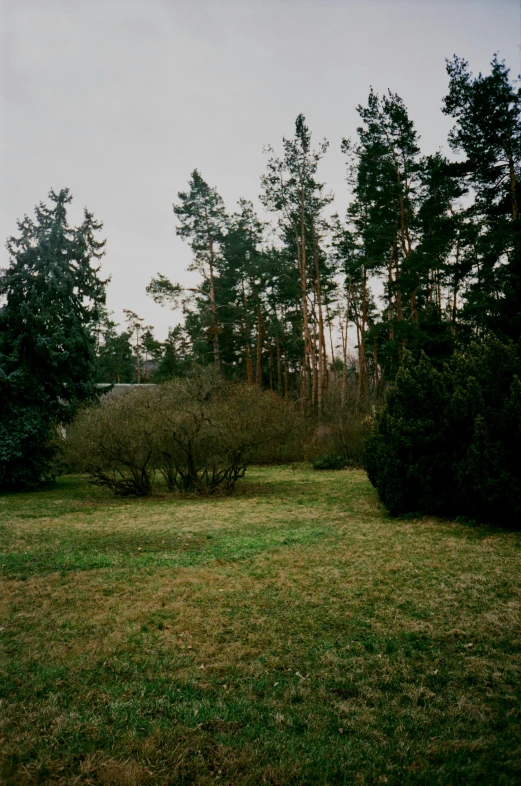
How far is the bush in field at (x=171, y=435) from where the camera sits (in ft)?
42.6

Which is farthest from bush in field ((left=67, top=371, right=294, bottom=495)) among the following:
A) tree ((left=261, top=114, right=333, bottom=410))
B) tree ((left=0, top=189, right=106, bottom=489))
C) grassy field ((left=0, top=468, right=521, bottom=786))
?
tree ((left=261, top=114, right=333, bottom=410))

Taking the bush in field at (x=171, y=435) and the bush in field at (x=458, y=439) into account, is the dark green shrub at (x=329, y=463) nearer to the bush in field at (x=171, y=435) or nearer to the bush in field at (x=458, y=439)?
the bush in field at (x=171, y=435)

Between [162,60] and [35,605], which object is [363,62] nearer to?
[162,60]

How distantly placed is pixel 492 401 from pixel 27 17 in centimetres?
839

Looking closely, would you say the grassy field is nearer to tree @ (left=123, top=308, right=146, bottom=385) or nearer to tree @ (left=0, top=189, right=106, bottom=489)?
tree @ (left=0, top=189, right=106, bottom=489)

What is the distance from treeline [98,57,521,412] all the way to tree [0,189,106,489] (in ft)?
21.7

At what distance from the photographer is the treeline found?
51.8 ft

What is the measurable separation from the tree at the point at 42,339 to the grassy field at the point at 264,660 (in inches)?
354

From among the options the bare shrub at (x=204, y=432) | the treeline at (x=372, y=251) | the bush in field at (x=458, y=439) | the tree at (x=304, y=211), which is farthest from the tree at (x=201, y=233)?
the bush in field at (x=458, y=439)

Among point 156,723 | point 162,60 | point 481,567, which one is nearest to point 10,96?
point 162,60

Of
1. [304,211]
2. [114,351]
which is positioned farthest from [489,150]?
[114,351]

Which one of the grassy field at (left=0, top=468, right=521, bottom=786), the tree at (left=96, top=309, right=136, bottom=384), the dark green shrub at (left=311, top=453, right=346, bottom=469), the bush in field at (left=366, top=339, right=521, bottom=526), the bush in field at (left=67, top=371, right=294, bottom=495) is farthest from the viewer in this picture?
the tree at (left=96, top=309, right=136, bottom=384)

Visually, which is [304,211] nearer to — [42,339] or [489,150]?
[489,150]

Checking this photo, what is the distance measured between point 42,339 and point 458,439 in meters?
14.0
